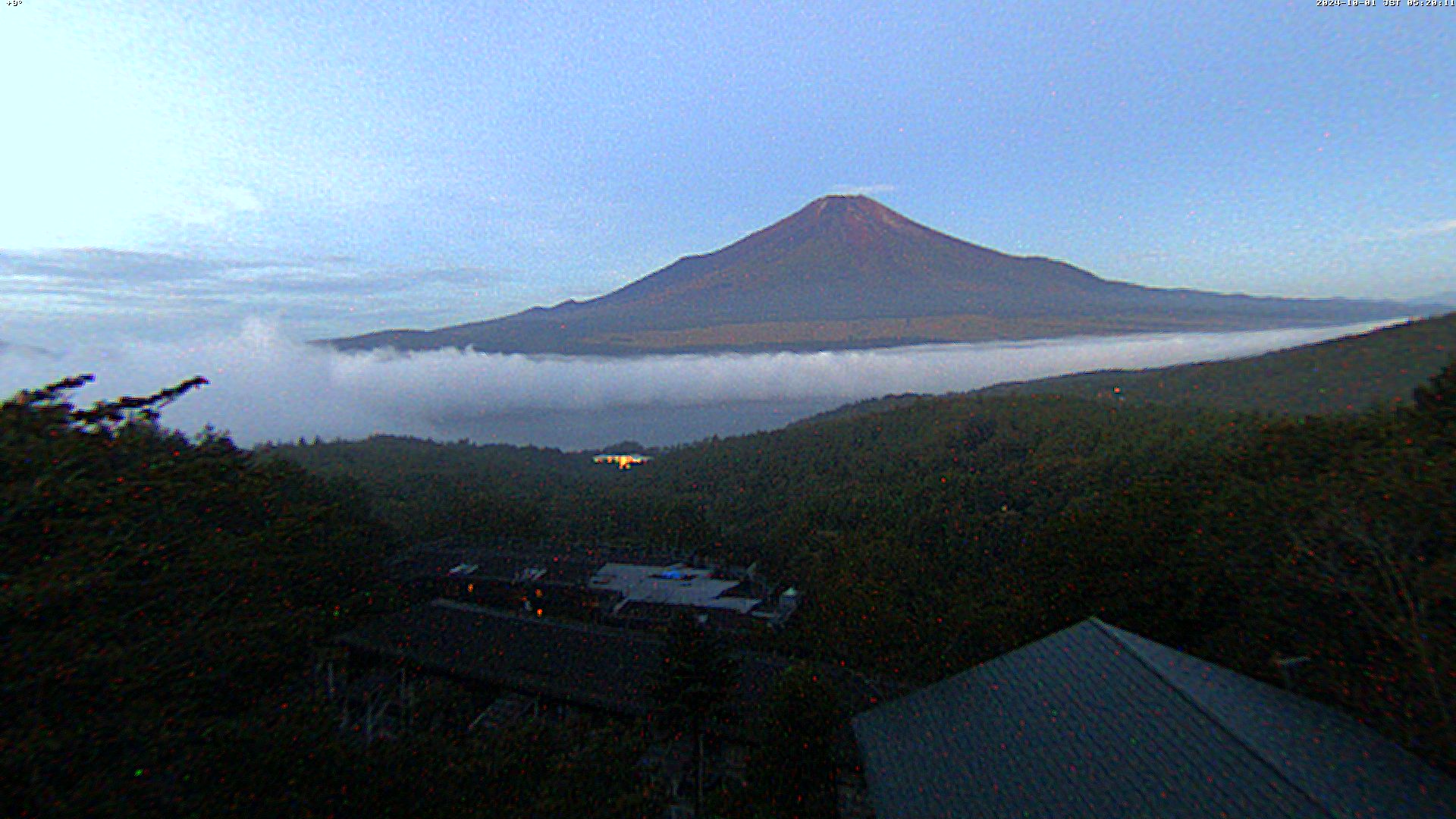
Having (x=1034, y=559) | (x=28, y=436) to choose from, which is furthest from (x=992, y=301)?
(x=28, y=436)

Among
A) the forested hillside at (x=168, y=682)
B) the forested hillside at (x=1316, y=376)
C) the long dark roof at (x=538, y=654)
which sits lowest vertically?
the long dark roof at (x=538, y=654)

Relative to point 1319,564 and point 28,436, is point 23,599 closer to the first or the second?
point 28,436

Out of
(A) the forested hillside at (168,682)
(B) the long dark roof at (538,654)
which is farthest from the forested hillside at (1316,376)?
(A) the forested hillside at (168,682)

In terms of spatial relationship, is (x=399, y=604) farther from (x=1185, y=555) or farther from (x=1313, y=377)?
(x=1313, y=377)

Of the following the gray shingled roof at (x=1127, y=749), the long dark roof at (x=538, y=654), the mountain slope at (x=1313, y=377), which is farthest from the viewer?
the mountain slope at (x=1313, y=377)

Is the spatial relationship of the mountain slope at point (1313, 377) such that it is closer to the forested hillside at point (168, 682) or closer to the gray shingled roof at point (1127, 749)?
the gray shingled roof at point (1127, 749)

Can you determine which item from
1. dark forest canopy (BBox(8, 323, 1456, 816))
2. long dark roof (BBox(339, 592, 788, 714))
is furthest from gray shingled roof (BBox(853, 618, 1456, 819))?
long dark roof (BBox(339, 592, 788, 714))
